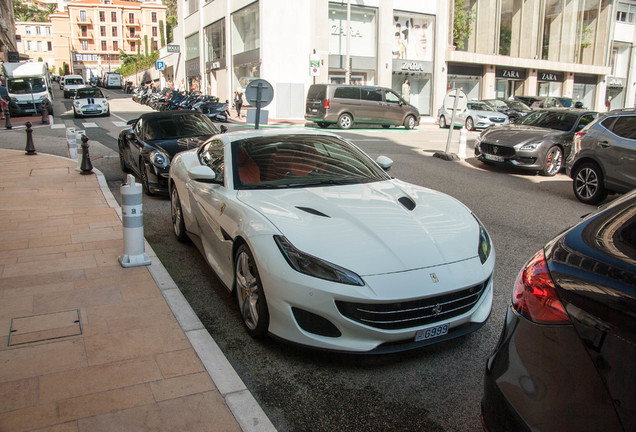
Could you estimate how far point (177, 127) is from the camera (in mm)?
10047

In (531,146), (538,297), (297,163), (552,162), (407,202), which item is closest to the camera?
(538,297)

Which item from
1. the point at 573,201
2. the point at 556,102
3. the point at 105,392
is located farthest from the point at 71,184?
the point at 556,102

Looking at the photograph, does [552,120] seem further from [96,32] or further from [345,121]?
[96,32]

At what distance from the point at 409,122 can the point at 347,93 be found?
11.8 ft

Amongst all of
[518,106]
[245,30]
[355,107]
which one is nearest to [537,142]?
[355,107]

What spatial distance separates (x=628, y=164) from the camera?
27.8 feet

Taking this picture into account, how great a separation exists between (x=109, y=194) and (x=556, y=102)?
29198 mm

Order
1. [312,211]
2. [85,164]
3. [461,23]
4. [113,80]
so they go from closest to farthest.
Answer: [312,211] → [85,164] → [461,23] → [113,80]

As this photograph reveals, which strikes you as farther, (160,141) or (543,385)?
(160,141)

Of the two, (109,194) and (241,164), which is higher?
(241,164)

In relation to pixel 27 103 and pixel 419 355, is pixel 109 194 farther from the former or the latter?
pixel 27 103

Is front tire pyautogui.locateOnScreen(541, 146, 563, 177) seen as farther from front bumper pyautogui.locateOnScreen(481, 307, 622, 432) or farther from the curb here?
front bumper pyautogui.locateOnScreen(481, 307, 622, 432)

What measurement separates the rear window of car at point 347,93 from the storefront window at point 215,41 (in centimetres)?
1826

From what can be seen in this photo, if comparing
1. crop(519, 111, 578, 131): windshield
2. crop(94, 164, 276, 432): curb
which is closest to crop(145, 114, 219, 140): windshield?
crop(94, 164, 276, 432): curb
